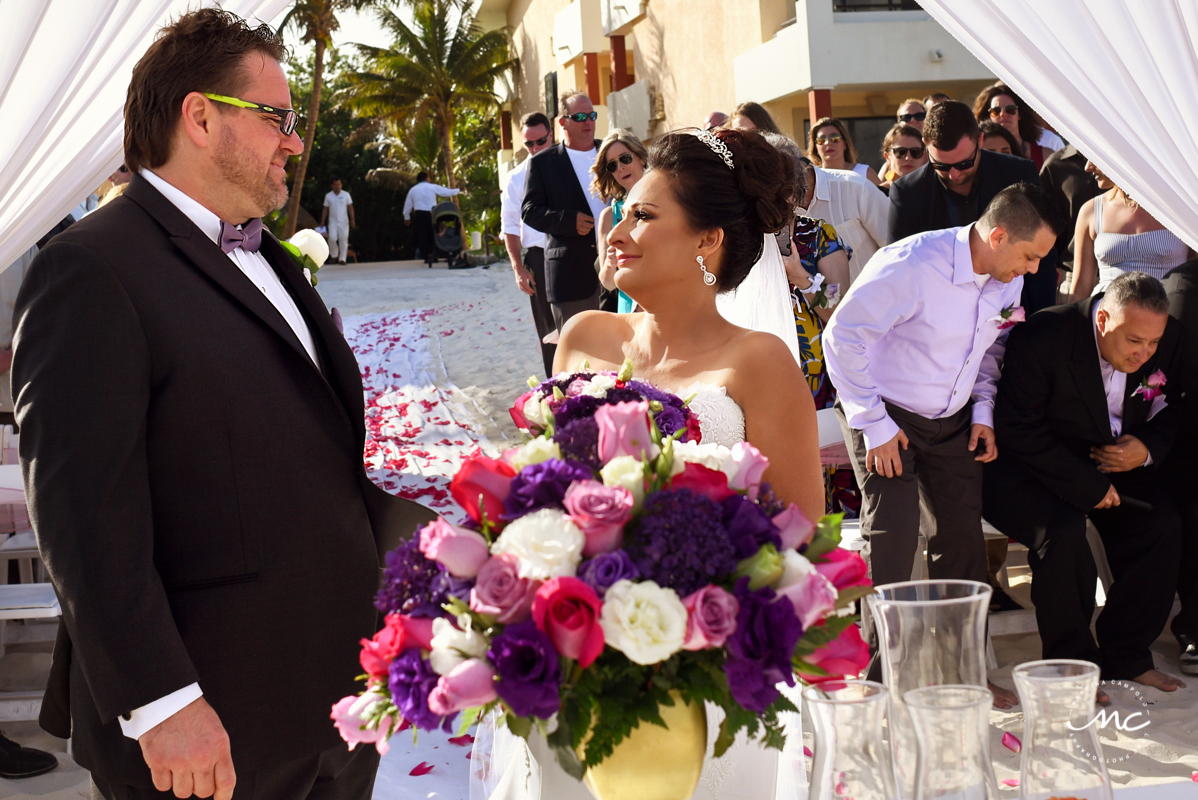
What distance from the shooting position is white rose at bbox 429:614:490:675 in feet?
4.32

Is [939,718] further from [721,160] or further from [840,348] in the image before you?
[840,348]

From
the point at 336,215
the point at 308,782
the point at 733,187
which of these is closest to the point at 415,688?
the point at 308,782

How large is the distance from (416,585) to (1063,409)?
13.5 ft

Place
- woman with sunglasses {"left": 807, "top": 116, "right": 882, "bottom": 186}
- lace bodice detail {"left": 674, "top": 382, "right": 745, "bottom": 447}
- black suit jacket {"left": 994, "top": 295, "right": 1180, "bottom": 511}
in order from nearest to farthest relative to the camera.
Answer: lace bodice detail {"left": 674, "top": 382, "right": 745, "bottom": 447} → black suit jacket {"left": 994, "top": 295, "right": 1180, "bottom": 511} → woman with sunglasses {"left": 807, "top": 116, "right": 882, "bottom": 186}

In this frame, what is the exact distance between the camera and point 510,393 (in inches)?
454

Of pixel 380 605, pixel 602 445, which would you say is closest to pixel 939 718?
pixel 602 445

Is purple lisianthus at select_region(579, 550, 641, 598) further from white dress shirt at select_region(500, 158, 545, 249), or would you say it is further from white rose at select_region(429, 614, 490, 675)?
white dress shirt at select_region(500, 158, 545, 249)

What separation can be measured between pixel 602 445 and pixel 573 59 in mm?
27763

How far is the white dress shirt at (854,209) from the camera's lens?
251 inches

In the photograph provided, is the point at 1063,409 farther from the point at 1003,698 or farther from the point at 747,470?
the point at 747,470

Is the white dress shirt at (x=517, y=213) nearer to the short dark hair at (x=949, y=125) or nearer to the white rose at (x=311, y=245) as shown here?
the short dark hair at (x=949, y=125)

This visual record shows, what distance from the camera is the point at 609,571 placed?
1290mm

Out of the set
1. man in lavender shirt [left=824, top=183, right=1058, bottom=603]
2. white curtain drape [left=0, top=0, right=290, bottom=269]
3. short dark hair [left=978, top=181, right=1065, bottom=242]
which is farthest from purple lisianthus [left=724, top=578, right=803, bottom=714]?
short dark hair [left=978, top=181, right=1065, bottom=242]

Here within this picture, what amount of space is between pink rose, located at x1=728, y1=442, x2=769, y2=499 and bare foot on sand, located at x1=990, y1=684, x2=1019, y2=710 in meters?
3.49
